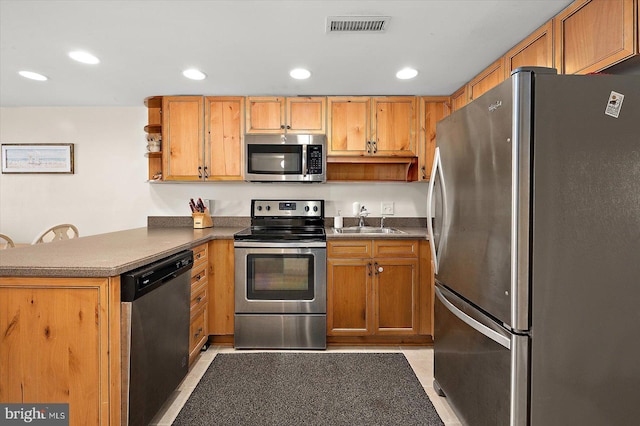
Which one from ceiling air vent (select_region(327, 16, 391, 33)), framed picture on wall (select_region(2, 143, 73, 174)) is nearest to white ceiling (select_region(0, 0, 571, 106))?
ceiling air vent (select_region(327, 16, 391, 33))

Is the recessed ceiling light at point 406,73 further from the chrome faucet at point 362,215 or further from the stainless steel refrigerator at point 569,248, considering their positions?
the stainless steel refrigerator at point 569,248

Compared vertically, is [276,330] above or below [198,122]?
below

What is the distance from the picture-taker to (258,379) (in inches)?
86.7

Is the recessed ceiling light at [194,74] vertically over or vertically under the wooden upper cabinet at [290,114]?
over

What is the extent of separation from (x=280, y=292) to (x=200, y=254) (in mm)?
696

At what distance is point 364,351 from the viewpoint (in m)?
2.68

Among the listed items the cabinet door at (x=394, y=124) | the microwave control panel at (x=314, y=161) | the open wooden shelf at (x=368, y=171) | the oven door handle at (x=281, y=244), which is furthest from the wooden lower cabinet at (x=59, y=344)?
the cabinet door at (x=394, y=124)

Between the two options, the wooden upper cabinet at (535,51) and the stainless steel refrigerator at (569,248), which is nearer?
the stainless steel refrigerator at (569,248)

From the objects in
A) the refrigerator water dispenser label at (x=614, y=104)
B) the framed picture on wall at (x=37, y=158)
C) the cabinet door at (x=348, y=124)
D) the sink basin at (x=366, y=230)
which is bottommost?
the sink basin at (x=366, y=230)

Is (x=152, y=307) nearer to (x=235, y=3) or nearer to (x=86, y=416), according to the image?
(x=86, y=416)

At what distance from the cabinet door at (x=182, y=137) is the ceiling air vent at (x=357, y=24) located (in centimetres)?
A: 166

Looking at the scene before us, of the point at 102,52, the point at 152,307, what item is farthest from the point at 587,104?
the point at 102,52

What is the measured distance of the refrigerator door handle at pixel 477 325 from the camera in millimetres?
1274

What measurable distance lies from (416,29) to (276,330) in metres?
2.34
